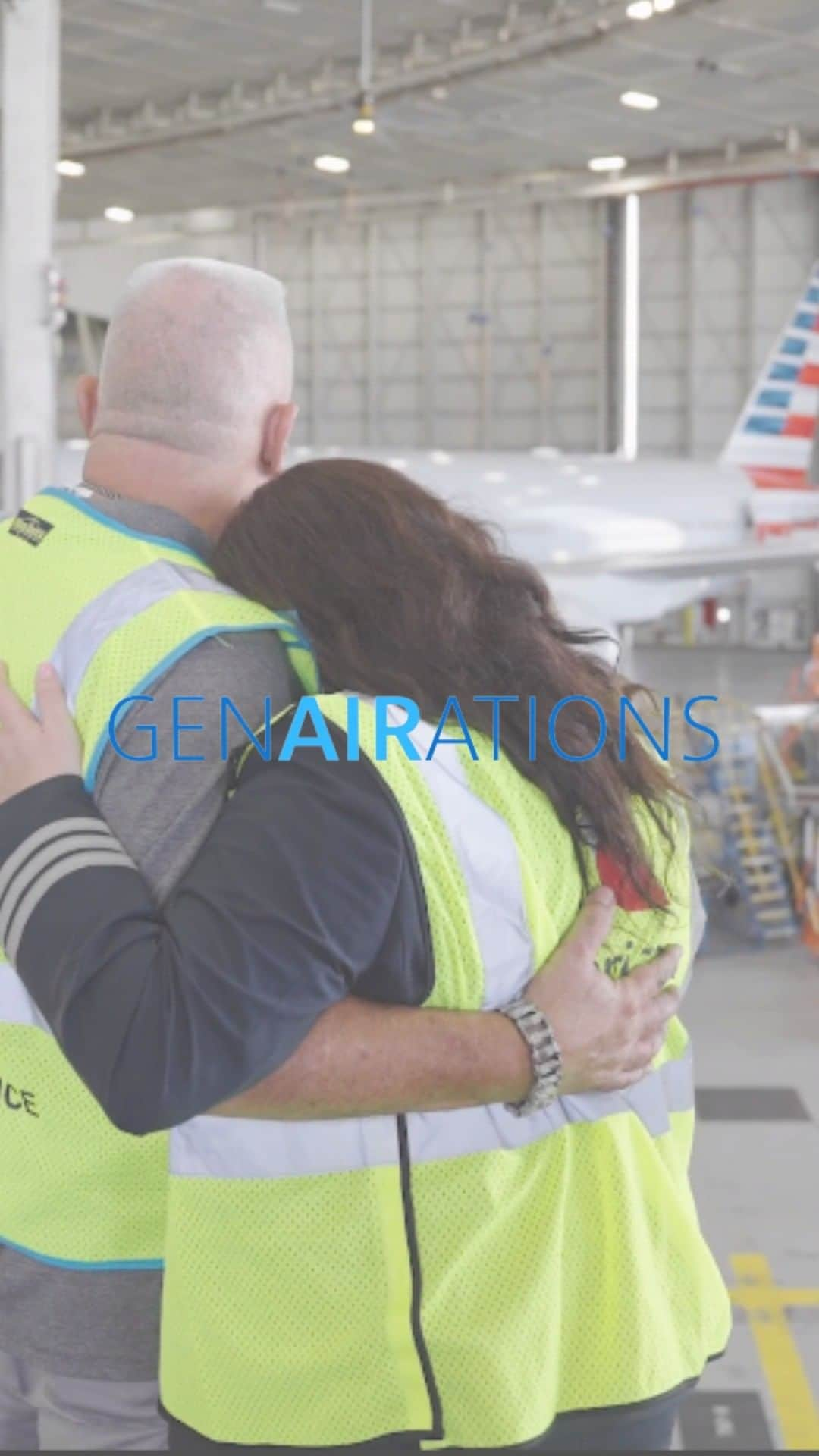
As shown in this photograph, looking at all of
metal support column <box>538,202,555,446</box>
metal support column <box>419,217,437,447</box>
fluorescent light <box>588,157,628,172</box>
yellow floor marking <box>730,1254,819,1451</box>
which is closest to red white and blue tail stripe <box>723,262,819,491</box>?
fluorescent light <box>588,157,628,172</box>

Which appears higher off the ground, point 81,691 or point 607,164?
point 607,164

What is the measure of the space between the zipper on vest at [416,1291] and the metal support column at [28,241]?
7968 mm

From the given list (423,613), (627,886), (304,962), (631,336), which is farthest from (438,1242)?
(631,336)

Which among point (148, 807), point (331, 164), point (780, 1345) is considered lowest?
point (780, 1345)

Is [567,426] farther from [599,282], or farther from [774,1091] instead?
[774,1091]

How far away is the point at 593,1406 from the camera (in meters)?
1.83

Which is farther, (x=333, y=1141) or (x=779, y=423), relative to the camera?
(x=779, y=423)

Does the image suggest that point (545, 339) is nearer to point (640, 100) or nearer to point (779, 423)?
point (779, 423)

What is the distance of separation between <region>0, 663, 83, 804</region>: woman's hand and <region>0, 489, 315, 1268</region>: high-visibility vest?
0.08ft

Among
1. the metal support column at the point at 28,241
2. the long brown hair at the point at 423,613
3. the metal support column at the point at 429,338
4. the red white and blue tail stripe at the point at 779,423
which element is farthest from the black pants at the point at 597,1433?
the metal support column at the point at 429,338

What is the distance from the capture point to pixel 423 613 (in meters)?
1.86

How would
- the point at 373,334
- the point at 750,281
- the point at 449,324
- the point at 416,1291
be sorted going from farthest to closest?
1. the point at 373,334
2. the point at 449,324
3. the point at 750,281
4. the point at 416,1291

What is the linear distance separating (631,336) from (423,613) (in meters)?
26.3

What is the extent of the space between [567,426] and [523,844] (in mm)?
26605
